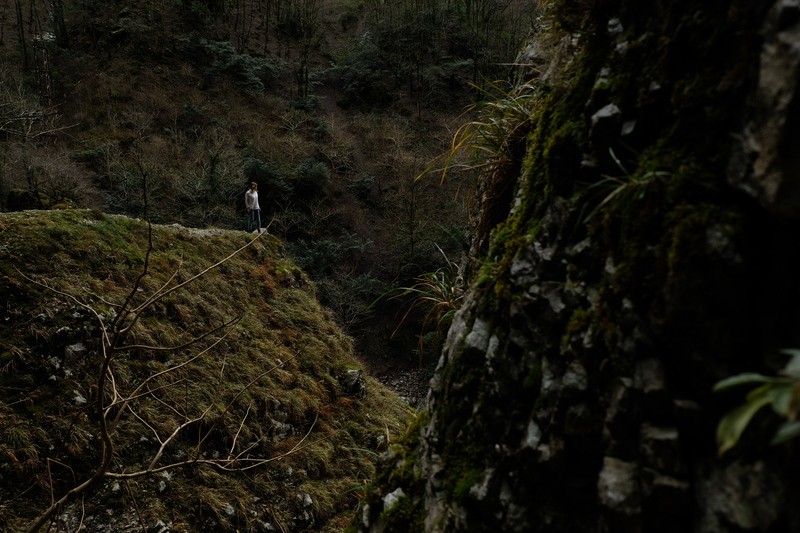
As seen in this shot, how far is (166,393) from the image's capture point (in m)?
5.48

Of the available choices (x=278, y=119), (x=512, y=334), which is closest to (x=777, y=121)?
(x=512, y=334)

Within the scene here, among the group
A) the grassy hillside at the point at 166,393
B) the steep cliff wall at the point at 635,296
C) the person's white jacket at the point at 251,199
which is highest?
the steep cliff wall at the point at 635,296

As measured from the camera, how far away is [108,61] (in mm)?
22422

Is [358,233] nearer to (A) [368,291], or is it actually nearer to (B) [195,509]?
(A) [368,291]

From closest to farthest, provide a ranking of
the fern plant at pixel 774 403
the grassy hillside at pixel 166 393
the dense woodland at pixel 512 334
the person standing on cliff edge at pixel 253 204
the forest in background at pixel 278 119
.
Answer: the fern plant at pixel 774 403
the dense woodland at pixel 512 334
the grassy hillside at pixel 166 393
the person standing on cliff edge at pixel 253 204
the forest in background at pixel 278 119

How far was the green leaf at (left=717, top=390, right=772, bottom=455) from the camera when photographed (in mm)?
753

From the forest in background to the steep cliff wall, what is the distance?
9505 mm

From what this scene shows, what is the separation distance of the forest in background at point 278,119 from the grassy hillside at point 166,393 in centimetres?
445

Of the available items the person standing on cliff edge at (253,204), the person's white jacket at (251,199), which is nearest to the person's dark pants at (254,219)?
the person standing on cliff edge at (253,204)

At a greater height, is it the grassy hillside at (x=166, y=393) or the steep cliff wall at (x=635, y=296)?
the steep cliff wall at (x=635, y=296)

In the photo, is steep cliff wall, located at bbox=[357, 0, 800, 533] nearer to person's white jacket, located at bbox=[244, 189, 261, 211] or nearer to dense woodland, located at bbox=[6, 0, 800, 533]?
dense woodland, located at bbox=[6, 0, 800, 533]

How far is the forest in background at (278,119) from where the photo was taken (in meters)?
15.0

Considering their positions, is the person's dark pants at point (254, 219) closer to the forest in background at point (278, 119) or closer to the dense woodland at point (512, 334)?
the dense woodland at point (512, 334)

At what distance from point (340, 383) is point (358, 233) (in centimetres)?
1295
